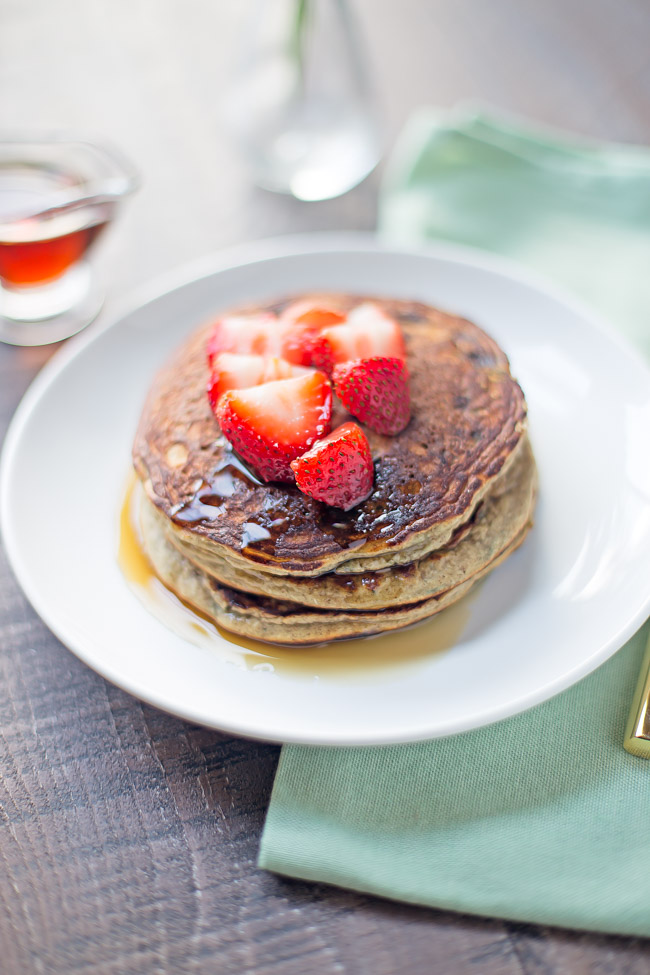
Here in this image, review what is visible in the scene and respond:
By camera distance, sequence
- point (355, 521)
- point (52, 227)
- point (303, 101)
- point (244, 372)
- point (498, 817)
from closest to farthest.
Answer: point (498, 817), point (355, 521), point (244, 372), point (52, 227), point (303, 101)

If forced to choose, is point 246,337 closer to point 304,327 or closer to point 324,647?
point 304,327

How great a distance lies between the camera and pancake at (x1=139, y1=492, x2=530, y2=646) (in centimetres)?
143

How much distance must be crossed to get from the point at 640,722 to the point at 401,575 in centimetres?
48

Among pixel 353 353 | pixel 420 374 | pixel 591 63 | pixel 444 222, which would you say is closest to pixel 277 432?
pixel 353 353

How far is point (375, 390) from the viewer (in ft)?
4.70

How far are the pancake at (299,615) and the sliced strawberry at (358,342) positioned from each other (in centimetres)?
46

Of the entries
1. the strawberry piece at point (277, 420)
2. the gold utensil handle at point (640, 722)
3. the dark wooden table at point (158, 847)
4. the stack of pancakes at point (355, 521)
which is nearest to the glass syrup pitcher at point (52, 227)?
the dark wooden table at point (158, 847)

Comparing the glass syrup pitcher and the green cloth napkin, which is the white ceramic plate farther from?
the glass syrup pitcher

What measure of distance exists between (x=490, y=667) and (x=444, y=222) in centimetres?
140

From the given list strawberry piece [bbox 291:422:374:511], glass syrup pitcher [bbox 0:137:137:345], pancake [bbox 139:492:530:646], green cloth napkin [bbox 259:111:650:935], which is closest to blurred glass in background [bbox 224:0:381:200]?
glass syrup pitcher [bbox 0:137:137:345]

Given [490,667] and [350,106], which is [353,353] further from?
[350,106]

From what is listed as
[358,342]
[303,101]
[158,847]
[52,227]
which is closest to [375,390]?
[358,342]

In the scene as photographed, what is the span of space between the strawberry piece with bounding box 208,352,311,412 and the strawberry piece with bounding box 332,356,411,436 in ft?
0.32

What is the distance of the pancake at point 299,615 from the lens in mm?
1430
